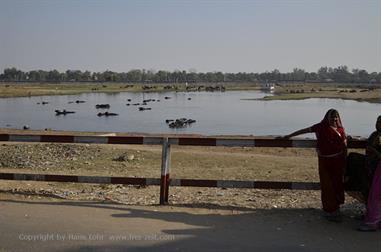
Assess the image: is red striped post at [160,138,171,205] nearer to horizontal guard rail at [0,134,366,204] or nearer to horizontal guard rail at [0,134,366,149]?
horizontal guard rail at [0,134,366,204]

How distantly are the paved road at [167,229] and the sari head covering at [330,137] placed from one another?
3.14ft

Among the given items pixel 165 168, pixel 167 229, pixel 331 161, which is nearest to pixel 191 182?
pixel 165 168

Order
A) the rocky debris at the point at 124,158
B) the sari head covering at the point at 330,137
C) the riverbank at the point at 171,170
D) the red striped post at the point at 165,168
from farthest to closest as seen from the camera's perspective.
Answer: the rocky debris at the point at 124,158
the riverbank at the point at 171,170
the red striped post at the point at 165,168
the sari head covering at the point at 330,137

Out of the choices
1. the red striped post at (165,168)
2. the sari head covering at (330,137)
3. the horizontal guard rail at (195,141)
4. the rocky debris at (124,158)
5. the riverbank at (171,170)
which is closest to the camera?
the sari head covering at (330,137)

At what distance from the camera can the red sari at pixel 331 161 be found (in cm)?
685

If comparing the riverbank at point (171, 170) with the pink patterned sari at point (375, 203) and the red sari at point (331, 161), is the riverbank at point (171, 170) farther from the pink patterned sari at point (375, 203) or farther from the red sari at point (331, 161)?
the pink patterned sari at point (375, 203)

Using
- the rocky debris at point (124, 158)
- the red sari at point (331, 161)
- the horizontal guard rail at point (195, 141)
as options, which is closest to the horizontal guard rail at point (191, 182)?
the horizontal guard rail at point (195, 141)

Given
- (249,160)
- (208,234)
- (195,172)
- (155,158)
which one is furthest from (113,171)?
(208,234)

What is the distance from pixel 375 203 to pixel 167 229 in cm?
257

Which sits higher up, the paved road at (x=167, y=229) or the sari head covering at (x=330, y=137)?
the sari head covering at (x=330, y=137)

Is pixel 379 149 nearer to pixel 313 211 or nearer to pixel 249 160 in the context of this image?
pixel 313 211

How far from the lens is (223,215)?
728 centimetres

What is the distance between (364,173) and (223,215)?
1.95 metres

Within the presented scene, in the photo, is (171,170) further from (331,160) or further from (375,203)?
(375,203)
